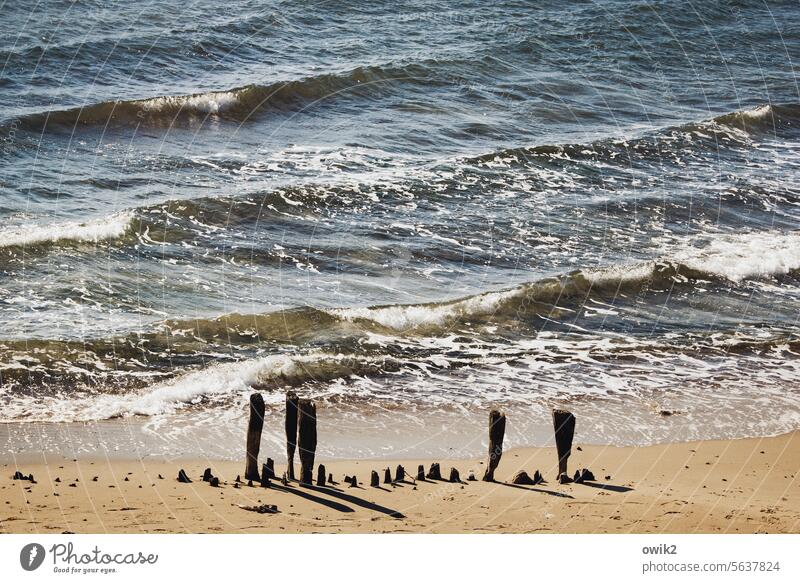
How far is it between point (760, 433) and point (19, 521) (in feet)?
33.1

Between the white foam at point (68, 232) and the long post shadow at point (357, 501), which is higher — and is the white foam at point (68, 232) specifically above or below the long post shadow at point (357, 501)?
above

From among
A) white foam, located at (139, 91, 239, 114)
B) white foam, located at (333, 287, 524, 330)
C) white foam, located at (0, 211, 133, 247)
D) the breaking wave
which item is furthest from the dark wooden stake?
white foam, located at (139, 91, 239, 114)

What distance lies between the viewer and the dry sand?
38.7 feet

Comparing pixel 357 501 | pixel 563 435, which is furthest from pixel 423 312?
pixel 357 501

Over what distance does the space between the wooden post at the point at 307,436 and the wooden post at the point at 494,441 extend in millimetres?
2149

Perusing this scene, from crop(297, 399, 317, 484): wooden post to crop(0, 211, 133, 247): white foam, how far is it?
34.5 feet

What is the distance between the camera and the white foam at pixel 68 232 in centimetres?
2172

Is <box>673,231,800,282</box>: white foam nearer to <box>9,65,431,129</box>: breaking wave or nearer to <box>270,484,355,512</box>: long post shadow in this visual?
<box>9,65,431,129</box>: breaking wave

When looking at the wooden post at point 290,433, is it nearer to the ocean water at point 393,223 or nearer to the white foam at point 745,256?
the ocean water at point 393,223

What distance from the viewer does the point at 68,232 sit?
22.1 meters

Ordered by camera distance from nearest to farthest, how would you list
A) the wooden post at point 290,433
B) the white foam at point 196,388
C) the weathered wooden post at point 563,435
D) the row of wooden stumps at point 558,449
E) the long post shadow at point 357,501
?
1. the long post shadow at point 357,501
2. the wooden post at point 290,433
3. the row of wooden stumps at point 558,449
4. the weathered wooden post at point 563,435
5. the white foam at point 196,388

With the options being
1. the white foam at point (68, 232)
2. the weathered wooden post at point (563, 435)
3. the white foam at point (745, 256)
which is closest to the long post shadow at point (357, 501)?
the weathered wooden post at point (563, 435)

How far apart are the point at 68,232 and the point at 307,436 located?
10952 millimetres

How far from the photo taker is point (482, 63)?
1356 inches
